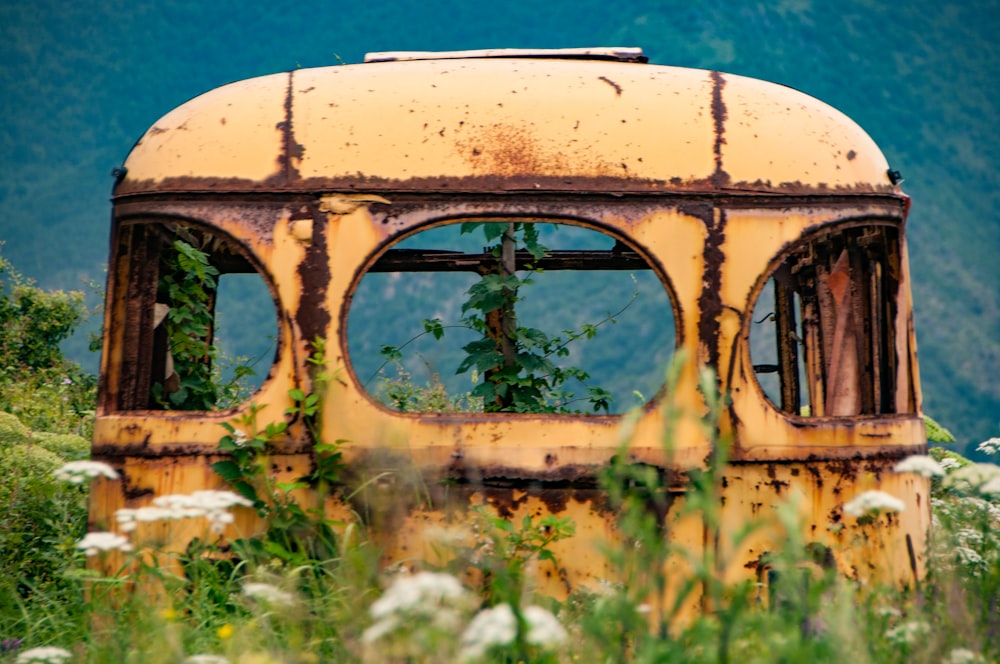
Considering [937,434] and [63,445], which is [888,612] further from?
[63,445]

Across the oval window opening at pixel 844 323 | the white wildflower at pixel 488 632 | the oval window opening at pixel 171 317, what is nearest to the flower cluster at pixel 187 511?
the oval window opening at pixel 171 317

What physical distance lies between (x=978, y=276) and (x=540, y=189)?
42.6 m

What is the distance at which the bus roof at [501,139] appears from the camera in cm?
425

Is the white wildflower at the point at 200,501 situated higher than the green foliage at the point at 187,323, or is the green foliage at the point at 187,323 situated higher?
the green foliage at the point at 187,323

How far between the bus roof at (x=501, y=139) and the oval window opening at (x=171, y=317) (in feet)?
0.97

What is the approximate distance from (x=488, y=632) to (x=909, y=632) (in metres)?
1.34

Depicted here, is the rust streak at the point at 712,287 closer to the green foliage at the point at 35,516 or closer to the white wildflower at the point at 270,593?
the white wildflower at the point at 270,593

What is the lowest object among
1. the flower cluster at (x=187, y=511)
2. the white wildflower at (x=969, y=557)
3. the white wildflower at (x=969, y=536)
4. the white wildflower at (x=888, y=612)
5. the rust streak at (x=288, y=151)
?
the white wildflower at (x=888, y=612)

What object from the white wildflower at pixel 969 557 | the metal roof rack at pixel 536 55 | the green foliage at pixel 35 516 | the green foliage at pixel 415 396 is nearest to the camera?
the white wildflower at pixel 969 557

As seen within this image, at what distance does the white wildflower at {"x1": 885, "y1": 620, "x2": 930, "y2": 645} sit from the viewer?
2.90m

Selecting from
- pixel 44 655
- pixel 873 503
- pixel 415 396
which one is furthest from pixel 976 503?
pixel 415 396

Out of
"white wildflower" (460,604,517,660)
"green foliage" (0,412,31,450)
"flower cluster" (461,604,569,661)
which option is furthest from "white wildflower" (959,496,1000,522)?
"green foliage" (0,412,31,450)

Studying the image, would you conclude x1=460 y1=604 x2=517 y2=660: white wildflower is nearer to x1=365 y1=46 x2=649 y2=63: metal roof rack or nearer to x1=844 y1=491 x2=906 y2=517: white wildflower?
x1=844 y1=491 x2=906 y2=517: white wildflower

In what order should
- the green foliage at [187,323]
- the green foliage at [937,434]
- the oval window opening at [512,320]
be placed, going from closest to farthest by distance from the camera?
1. the green foliage at [187,323]
2. the oval window opening at [512,320]
3. the green foliage at [937,434]
